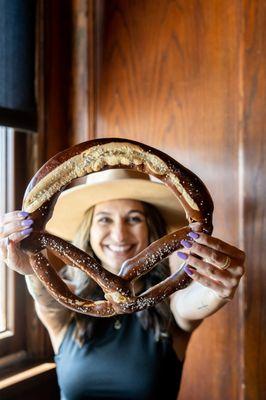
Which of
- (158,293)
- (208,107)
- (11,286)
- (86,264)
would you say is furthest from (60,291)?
(208,107)

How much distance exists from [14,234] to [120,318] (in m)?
0.50

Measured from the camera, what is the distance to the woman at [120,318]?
1.18m

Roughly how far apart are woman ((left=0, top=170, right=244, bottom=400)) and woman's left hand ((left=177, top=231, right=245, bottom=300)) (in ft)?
0.47

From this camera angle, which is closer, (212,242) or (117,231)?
(212,242)

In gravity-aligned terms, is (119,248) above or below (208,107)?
below

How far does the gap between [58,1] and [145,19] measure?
0.35 m

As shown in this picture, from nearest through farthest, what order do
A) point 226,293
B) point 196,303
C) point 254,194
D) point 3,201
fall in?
point 226,293
point 196,303
point 254,194
point 3,201

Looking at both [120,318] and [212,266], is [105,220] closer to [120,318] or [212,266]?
[120,318]

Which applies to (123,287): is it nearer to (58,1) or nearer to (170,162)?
(170,162)

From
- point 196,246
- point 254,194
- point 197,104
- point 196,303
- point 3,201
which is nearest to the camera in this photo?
point 196,246

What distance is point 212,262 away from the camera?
0.91m

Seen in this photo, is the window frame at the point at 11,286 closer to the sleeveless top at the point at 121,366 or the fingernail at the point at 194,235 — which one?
the sleeveless top at the point at 121,366

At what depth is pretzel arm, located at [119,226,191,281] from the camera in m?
0.90

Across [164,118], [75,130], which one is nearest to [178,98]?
[164,118]
